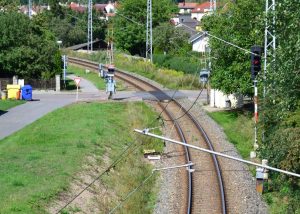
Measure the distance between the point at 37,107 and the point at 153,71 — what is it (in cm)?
2391

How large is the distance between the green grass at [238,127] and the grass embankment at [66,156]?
3.90 m

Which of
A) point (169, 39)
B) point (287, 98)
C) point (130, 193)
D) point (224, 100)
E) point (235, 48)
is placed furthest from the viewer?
point (169, 39)

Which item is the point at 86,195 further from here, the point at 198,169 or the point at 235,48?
the point at 235,48

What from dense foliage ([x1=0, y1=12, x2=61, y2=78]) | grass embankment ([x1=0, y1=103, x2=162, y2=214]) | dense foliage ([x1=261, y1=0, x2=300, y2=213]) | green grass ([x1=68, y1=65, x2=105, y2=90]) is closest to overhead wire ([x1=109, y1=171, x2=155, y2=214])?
grass embankment ([x1=0, y1=103, x2=162, y2=214])

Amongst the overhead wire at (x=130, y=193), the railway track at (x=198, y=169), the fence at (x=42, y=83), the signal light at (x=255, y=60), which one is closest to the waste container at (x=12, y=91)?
the fence at (x=42, y=83)

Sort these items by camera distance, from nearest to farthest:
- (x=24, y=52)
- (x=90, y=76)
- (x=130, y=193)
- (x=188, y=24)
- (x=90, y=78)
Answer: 1. (x=130, y=193)
2. (x=24, y=52)
3. (x=90, y=78)
4. (x=90, y=76)
5. (x=188, y=24)

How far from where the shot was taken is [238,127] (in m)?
37.7

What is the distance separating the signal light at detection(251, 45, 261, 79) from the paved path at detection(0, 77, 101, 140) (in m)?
13.0

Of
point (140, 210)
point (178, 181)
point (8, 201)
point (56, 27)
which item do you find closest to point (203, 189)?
point (178, 181)

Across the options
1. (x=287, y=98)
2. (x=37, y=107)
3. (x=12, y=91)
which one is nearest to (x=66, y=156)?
(x=287, y=98)

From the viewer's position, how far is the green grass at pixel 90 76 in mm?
61500

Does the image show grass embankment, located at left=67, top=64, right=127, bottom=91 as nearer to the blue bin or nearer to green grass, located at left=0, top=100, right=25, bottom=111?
the blue bin

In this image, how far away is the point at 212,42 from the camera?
40781mm

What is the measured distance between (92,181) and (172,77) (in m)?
36.9
